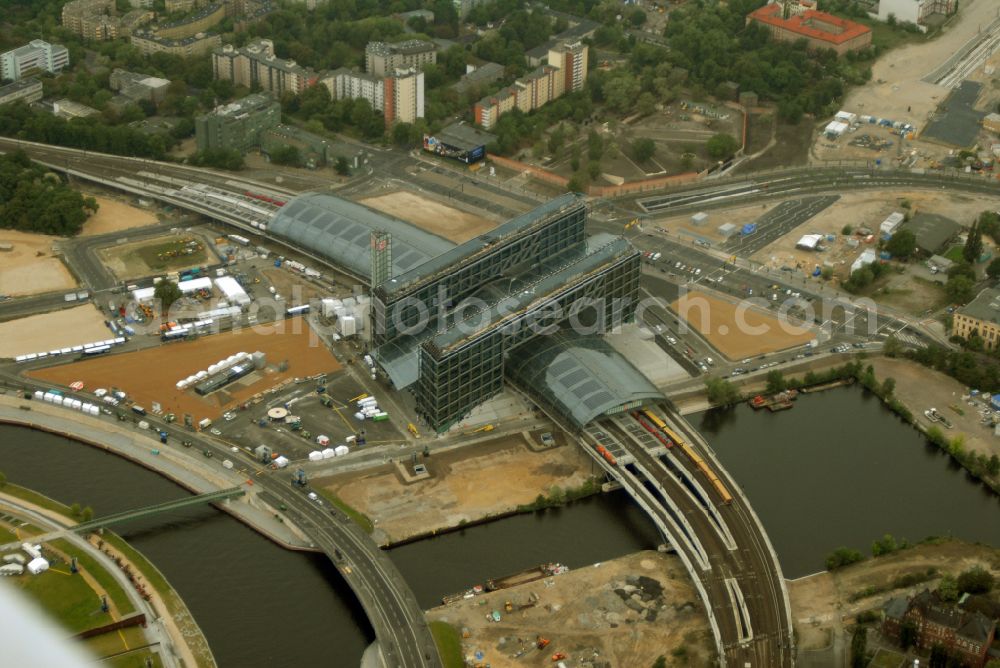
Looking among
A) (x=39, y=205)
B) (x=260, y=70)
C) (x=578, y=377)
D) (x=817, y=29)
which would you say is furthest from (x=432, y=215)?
(x=817, y=29)

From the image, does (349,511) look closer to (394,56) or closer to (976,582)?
(976,582)

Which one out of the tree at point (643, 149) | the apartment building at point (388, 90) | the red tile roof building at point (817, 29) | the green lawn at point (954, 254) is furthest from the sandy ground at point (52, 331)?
the red tile roof building at point (817, 29)

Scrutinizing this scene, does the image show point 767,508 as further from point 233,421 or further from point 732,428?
point 233,421

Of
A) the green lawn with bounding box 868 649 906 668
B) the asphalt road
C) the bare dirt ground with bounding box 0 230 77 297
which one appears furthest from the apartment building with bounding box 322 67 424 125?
the green lawn with bounding box 868 649 906 668

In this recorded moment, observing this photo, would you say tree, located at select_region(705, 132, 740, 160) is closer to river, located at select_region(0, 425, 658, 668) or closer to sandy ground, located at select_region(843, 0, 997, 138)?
sandy ground, located at select_region(843, 0, 997, 138)

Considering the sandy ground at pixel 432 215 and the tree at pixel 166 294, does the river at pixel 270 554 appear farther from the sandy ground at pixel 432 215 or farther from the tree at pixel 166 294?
the sandy ground at pixel 432 215

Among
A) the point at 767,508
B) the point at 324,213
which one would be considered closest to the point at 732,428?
the point at 767,508

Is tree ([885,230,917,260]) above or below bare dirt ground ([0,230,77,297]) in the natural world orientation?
above

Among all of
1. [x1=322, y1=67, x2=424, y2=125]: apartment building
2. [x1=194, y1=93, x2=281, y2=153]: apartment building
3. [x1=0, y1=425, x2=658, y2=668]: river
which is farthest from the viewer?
[x1=322, y1=67, x2=424, y2=125]: apartment building
